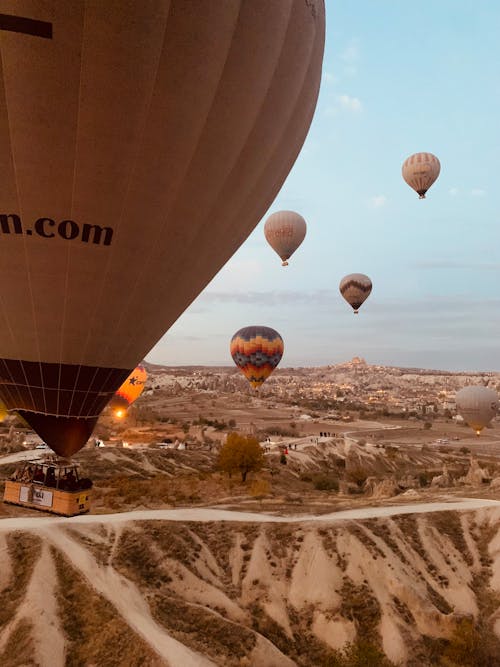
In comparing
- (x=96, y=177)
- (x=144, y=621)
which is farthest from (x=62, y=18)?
(x=144, y=621)

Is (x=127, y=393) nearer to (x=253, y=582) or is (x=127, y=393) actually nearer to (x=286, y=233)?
(x=286, y=233)

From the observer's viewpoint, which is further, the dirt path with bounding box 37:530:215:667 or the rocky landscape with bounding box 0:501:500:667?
the rocky landscape with bounding box 0:501:500:667

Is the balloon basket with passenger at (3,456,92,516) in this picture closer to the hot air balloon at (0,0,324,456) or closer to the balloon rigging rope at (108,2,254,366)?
the hot air balloon at (0,0,324,456)

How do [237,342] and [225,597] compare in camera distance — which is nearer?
[225,597]

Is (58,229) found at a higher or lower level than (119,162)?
lower

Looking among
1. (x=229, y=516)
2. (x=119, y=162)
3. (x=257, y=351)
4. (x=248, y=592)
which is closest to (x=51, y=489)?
(x=119, y=162)

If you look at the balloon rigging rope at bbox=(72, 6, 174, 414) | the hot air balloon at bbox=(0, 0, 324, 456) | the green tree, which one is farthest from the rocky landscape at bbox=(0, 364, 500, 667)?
the balloon rigging rope at bbox=(72, 6, 174, 414)

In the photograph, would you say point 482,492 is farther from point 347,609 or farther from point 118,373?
point 118,373
